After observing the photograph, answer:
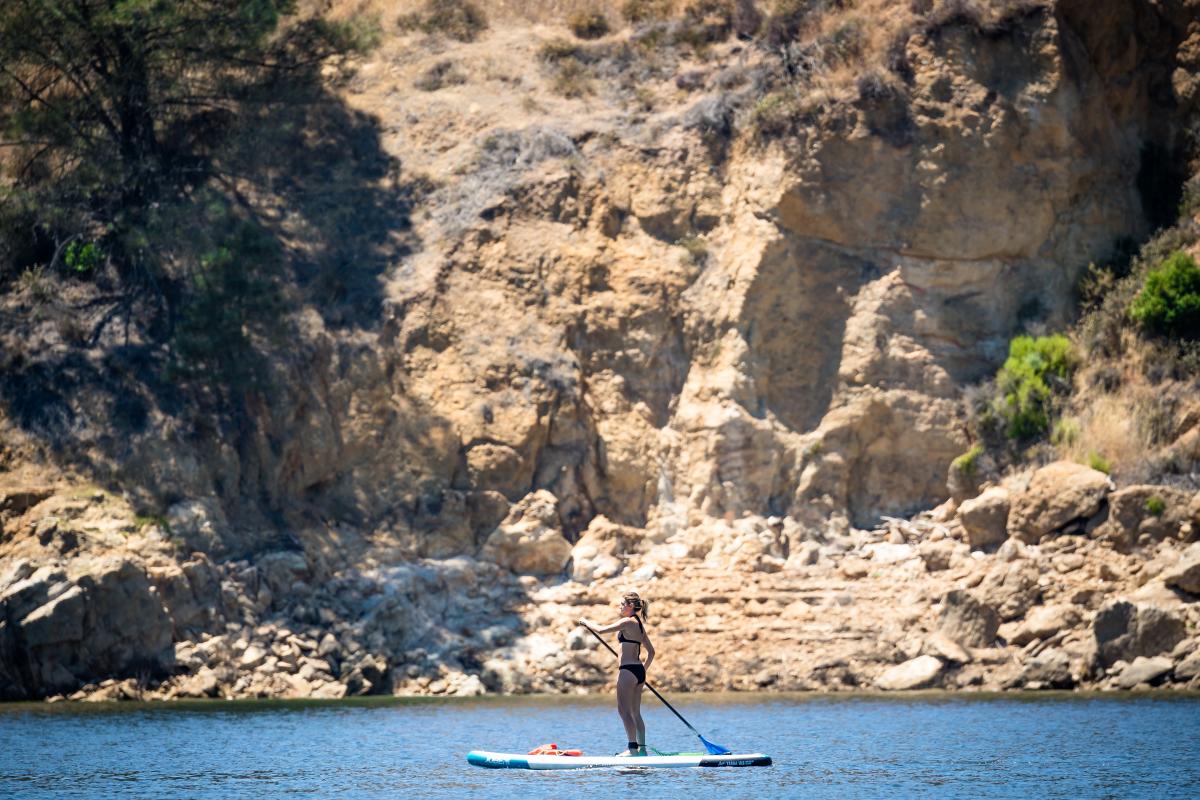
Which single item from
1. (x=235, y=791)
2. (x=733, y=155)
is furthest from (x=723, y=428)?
(x=235, y=791)

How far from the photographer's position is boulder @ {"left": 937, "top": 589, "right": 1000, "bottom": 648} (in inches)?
998

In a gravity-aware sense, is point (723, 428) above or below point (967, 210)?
below

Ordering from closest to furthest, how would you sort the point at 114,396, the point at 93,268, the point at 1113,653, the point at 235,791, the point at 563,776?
1. the point at 235,791
2. the point at 563,776
3. the point at 1113,653
4. the point at 114,396
5. the point at 93,268

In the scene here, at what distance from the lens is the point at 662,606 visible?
2798 centimetres

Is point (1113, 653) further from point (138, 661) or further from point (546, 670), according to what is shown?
point (138, 661)

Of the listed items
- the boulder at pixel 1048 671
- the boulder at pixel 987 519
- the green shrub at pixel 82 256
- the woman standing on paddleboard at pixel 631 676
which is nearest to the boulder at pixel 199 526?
the green shrub at pixel 82 256

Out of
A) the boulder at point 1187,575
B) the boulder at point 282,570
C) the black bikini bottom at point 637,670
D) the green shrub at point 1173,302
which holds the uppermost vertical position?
the green shrub at point 1173,302

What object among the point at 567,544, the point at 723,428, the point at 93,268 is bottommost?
the point at 567,544

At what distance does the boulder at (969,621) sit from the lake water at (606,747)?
5.26ft

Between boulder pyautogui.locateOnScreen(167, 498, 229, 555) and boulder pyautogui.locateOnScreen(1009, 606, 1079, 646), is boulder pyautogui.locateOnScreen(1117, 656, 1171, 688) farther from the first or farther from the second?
boulder pyautogui.locateOnScreen(167, 498, 229, 555)

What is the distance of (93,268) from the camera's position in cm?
3173

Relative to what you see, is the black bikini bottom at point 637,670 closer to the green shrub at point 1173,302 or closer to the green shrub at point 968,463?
the green shrub at point 968,463

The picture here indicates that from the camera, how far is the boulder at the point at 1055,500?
26.9m

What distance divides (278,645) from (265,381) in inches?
203
